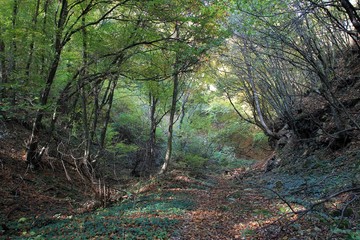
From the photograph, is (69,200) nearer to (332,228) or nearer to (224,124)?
(332,228)

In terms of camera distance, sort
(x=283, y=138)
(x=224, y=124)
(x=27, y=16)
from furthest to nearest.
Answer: (x=224, y=124) < (x=283, y=138) < (x=27, y=16)

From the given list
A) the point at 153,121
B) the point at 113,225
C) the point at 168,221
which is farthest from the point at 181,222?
the point at 153,121

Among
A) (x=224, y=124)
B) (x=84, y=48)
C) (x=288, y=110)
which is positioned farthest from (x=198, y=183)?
(x=224, y=124)

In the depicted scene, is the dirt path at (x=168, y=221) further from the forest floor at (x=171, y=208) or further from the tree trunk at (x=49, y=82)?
the tree trunk at (x=49, y=82)

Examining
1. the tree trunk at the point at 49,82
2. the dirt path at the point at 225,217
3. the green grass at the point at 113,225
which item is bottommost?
the dirt path at the point at 225,217

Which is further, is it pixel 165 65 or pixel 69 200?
pixel 165 65

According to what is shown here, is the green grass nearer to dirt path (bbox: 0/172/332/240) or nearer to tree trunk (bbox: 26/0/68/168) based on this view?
dirt path (bbox: 0/172/332/240)

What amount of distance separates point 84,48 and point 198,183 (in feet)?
24.1

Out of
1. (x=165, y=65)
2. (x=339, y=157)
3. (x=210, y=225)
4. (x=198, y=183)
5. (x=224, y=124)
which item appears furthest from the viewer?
(x=224, y=124)

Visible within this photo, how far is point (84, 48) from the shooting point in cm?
861

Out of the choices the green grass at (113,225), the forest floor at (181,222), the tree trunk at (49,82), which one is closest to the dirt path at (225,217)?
the forest floor at (181,222)

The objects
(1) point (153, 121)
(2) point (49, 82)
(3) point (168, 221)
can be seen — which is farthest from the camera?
(1) point (153, 121)

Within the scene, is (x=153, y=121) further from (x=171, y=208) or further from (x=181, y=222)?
(x=181, y=222)

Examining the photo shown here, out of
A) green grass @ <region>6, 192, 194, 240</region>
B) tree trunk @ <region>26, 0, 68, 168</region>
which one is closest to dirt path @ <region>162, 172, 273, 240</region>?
green grass @ <region>6, 192, 194, 240</region>
